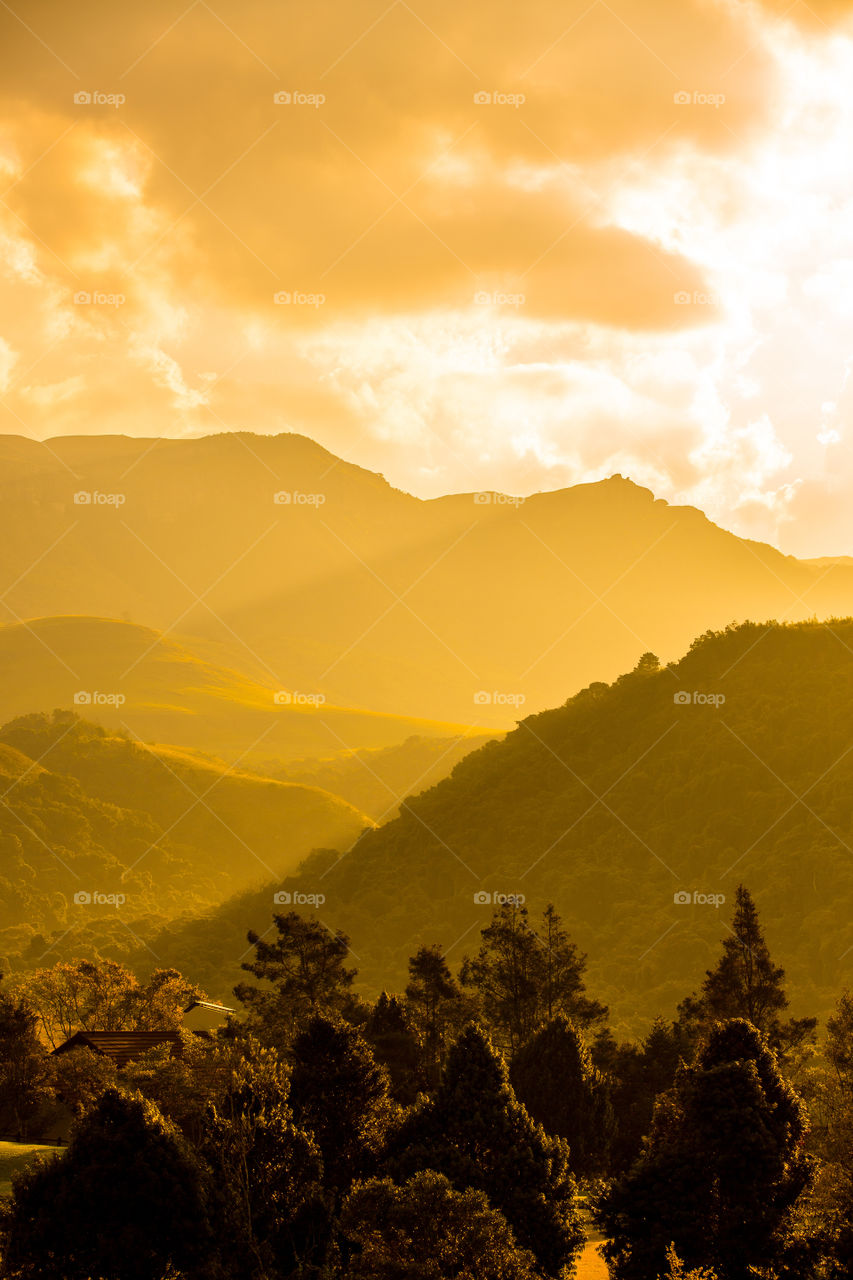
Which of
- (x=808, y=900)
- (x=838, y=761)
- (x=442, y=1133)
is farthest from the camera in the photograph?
(x=838, y=761)

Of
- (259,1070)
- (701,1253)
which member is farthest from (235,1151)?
(701,1253)

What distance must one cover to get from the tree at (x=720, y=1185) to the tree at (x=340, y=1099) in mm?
7444

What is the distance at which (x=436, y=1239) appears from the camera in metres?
24.4

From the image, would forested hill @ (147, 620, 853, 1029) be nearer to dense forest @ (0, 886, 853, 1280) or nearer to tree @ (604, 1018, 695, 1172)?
tree @ (604, 1018, 695, 1172)

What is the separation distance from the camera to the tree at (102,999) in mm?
70250

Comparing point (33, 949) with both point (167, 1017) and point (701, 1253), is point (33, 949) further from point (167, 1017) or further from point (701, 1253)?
point (701, 1253)

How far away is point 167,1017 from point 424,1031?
60.2 ft

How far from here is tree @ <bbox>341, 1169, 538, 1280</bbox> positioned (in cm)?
2422

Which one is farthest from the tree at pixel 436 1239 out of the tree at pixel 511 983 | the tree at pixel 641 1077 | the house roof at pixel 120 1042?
the tree at pixel 511 983

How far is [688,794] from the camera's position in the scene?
412ft

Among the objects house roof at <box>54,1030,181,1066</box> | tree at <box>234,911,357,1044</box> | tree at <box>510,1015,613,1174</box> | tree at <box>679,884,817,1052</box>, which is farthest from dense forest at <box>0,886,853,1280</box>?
tree at <box>234,911,357,1044</box>

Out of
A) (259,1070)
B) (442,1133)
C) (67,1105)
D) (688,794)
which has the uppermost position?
(688,794)

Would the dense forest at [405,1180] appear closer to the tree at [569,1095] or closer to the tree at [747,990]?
the tree at [569,1095]

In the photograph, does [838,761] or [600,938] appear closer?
[600,938]
